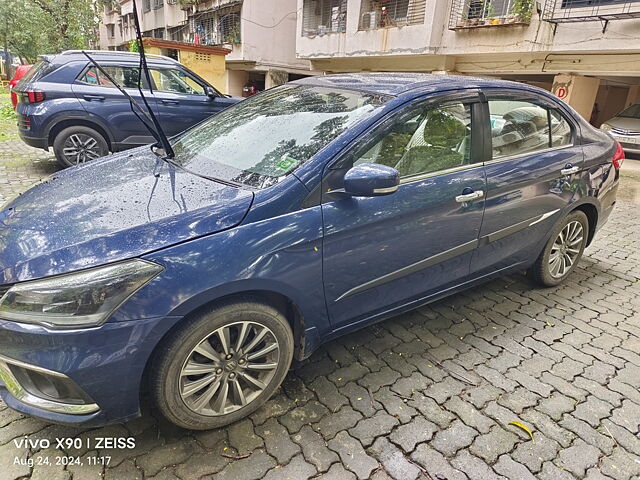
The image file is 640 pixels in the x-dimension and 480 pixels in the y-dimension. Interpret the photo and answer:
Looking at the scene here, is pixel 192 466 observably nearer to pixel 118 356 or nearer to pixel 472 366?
pixel 118 356

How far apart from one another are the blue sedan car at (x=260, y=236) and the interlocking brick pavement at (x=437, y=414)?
0.65ft

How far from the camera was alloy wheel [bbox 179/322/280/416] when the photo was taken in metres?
1.88

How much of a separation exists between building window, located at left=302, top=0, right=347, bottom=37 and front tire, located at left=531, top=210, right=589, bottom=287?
14980mm

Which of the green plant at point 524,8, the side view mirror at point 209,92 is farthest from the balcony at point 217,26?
the side view mirror at point 209,92

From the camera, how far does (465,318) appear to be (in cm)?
308

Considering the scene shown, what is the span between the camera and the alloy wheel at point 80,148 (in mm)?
6047

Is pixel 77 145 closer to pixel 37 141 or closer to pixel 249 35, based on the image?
pixel 37 141

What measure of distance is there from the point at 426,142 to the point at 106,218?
5.82 ft

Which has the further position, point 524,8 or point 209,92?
point 524,8

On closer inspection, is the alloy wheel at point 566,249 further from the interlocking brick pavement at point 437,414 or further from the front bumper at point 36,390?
the front bumper at point 36,390

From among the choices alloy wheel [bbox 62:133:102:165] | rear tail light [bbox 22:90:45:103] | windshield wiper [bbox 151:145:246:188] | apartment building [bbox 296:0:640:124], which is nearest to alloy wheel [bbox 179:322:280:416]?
windshield wiper [bbox 151:145:246:188]

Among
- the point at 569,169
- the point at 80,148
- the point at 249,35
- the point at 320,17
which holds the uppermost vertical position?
the point at 320,17

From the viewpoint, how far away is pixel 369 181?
202 centimetres

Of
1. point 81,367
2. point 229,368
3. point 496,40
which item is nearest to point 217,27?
point 496,40
